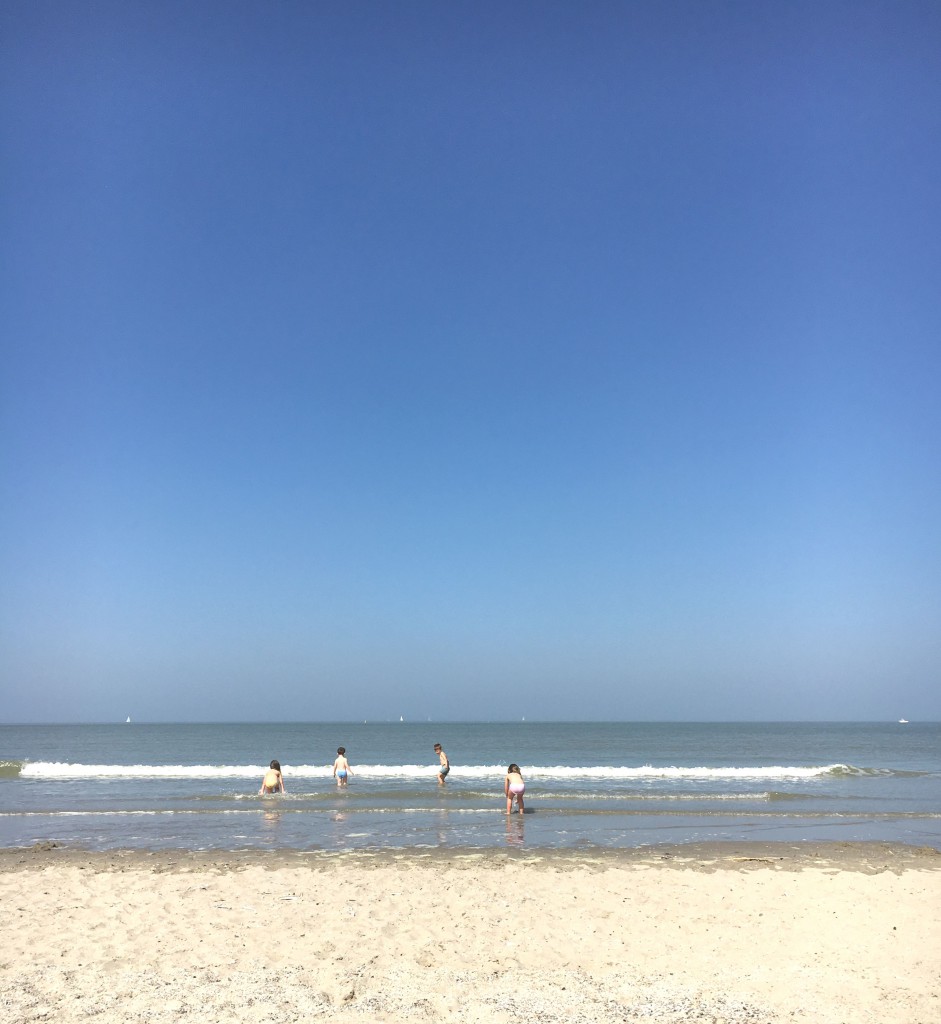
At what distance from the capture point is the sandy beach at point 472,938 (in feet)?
22.8

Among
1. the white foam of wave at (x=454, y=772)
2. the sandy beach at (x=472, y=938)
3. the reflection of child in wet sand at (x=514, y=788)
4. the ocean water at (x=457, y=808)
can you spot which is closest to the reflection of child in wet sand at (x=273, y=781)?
the ocean water at (x=457, y=808)

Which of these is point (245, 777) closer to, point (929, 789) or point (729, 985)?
point (929, 789)

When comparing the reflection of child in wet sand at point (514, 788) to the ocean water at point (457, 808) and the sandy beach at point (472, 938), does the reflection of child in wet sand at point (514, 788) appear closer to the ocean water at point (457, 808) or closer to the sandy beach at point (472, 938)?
the ocean water at point (457, 808)

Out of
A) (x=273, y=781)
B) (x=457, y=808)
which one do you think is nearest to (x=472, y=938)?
(x=457, y=808)

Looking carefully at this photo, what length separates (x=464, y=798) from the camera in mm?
22719

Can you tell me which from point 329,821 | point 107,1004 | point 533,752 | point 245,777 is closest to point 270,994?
point 107,1004

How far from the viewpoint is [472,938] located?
8.97 meters

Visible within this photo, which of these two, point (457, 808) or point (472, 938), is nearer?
point (472, 938)

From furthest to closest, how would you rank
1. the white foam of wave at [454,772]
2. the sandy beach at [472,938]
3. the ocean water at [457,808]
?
1. the white foam of wave at [454,772]
2. the ocean water at [457,808]
3. the sandy beach at [472,938]

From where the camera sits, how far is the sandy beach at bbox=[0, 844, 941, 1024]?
696cm

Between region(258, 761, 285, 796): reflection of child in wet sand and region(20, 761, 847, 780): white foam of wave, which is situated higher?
region(258, 761, 285, 796): reflection of child in wet sand

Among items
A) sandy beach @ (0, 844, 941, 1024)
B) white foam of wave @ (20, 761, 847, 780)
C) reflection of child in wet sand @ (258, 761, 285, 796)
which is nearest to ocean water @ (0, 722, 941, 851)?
white foam of wave @ (20, 761, 847, 780)

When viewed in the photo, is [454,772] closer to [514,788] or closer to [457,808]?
[457,808]

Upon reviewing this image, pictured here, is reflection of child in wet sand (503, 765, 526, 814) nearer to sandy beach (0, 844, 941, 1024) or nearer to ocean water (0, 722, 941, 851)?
ocean water (0, 722, 941, 851)
